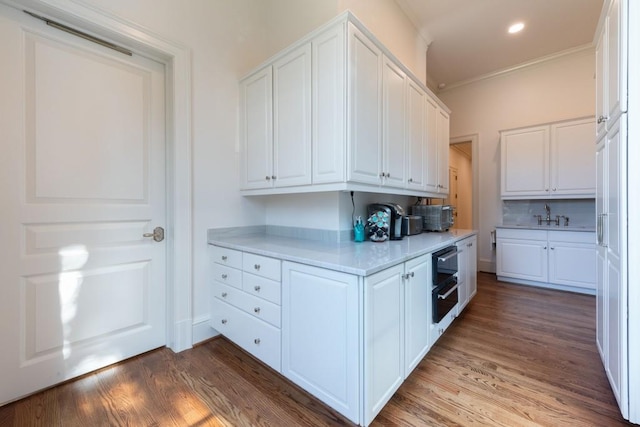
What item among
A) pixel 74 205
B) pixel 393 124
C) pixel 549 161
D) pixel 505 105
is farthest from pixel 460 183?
pixel 74 205

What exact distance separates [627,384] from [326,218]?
6.22ft

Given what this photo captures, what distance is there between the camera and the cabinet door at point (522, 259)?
3.71 meters

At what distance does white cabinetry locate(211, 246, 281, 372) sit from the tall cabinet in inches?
70.3

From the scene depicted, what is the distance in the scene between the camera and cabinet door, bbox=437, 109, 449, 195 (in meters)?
3.13

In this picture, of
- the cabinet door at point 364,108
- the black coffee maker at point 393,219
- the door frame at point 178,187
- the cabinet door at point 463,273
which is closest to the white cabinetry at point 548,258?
the cabinet door at point 463,273

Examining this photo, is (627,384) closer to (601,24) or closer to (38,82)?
(601,24)

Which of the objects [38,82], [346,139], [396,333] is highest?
[38,82]

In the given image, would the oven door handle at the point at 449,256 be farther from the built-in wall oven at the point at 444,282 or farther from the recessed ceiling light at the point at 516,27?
the recessed ceiling light at the point at 516,27

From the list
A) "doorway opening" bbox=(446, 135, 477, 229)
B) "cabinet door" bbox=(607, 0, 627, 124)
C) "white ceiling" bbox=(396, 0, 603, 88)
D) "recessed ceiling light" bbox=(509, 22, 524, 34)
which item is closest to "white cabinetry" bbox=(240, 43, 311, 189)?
"cabinet door" bbox=(607, 0, 627, 124)

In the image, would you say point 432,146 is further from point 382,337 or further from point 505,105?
point 505,105

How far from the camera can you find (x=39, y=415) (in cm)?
145

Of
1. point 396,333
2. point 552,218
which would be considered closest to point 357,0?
point 396,333

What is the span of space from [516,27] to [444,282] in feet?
11.8


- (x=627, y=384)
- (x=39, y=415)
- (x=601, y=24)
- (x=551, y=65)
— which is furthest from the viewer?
(x=551, y=65)
